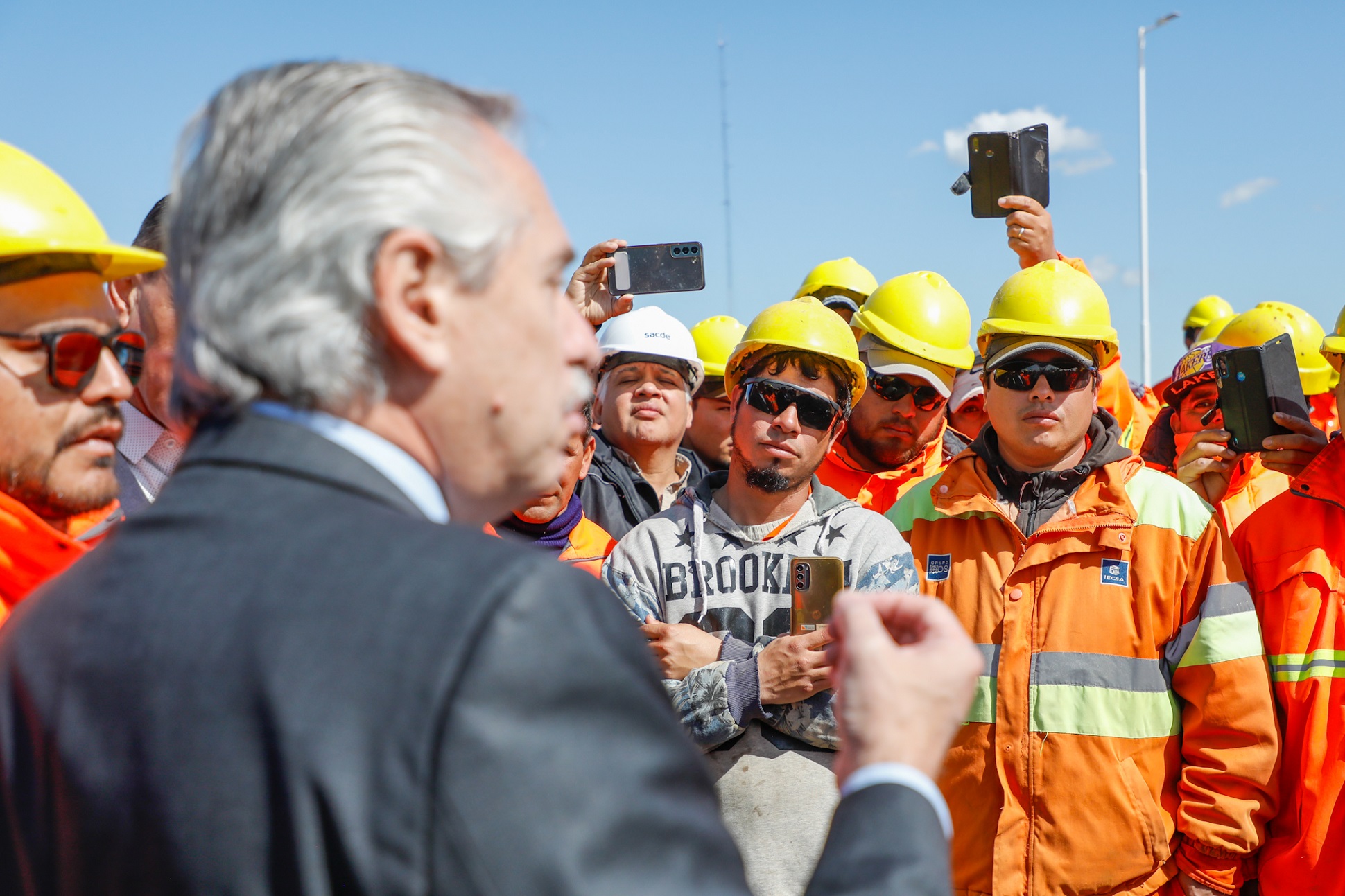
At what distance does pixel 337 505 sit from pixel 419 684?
211mm

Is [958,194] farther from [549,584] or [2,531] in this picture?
[549,584]

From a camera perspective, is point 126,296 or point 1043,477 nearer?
point 126,296

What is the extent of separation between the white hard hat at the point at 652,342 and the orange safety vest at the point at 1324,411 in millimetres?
3576

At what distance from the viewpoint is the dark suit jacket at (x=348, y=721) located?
881mm

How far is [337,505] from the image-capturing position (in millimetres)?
1006

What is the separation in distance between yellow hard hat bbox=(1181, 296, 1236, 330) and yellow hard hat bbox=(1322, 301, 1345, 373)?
7.86 meters

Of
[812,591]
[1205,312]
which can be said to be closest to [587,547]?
[812,591]

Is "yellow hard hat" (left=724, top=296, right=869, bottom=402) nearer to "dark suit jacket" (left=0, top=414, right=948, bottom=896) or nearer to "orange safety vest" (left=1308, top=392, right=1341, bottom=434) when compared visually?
"dark suit jacket" (left=0, top=414, right=948, bottom=896)

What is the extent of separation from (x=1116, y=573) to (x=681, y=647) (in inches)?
58.0

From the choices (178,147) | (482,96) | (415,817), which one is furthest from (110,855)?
(482,96)

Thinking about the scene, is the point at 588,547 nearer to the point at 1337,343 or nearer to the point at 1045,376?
the point at 1045,376

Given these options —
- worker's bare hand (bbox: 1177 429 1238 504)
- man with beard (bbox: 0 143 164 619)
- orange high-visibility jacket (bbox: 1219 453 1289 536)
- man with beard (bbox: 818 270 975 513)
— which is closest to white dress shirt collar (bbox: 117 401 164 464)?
man with beard (bbox: 0 143 164 619)

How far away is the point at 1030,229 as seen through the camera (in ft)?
17.4

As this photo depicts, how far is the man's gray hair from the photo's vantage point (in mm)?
1058
